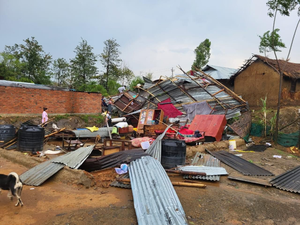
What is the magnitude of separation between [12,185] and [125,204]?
197 cm

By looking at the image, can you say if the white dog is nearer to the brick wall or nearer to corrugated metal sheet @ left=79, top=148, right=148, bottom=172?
corrugated metal sheet @ left=79, top=148, right=148, bottom=172

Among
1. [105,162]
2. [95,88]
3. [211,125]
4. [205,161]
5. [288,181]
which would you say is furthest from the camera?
[95,88]

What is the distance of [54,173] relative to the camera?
4.66 meters

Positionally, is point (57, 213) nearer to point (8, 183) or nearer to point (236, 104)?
point (8, 183)

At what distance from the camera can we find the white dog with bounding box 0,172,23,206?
11.5ft

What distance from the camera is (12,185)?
11.7ft

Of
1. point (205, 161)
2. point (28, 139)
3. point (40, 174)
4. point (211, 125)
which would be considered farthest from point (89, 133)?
point (211, 125)

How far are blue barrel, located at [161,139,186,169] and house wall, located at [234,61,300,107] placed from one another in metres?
12.0

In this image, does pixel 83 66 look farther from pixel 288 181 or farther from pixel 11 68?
pixel 288 181

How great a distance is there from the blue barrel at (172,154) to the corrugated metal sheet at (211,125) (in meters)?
4.58

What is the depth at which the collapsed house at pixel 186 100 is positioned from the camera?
13438 millimetres

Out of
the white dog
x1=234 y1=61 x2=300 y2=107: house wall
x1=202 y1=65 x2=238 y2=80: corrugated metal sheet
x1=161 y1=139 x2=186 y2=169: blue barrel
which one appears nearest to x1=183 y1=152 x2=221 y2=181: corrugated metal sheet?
x1=161 y1=139 x2=186 y2=169: blue barrel

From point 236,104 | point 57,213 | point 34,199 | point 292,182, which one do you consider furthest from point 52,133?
point 236,104

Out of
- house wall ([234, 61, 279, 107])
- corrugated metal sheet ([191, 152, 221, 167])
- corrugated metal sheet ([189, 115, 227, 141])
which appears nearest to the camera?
corrugated metal sheet ([191, 152, 221, 167])
